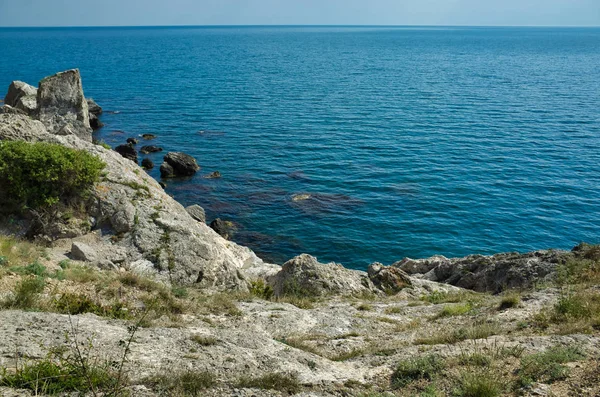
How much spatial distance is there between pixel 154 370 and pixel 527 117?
72377mm

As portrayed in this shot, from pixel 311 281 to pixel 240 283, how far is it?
3.20m

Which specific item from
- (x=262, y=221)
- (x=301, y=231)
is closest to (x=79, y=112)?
(x=262, y=221)

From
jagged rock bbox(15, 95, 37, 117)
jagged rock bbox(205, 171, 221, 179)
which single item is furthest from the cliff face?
jagged rock bbox(205, 171, 221, 179)

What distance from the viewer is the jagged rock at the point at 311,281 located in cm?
2166

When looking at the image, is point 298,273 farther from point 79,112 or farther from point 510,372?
point 79,112

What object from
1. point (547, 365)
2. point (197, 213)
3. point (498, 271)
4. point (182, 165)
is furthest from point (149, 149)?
point (547, 365)

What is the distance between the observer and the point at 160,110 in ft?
264

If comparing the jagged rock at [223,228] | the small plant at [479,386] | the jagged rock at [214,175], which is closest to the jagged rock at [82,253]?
the small plant at [479,386]

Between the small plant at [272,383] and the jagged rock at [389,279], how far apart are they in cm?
1358

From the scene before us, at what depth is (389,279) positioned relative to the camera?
24.0 meters

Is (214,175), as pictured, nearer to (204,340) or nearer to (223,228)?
(223,228)

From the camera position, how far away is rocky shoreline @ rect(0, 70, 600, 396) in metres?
11.5

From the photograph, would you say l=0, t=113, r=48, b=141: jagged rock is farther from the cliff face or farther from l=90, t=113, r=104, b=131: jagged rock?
l=90, t=113, r=104, b=131: jagged rock

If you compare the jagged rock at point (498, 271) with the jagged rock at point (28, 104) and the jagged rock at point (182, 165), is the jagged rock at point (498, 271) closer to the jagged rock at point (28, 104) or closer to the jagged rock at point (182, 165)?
the jagged rock at point (182, 165)
